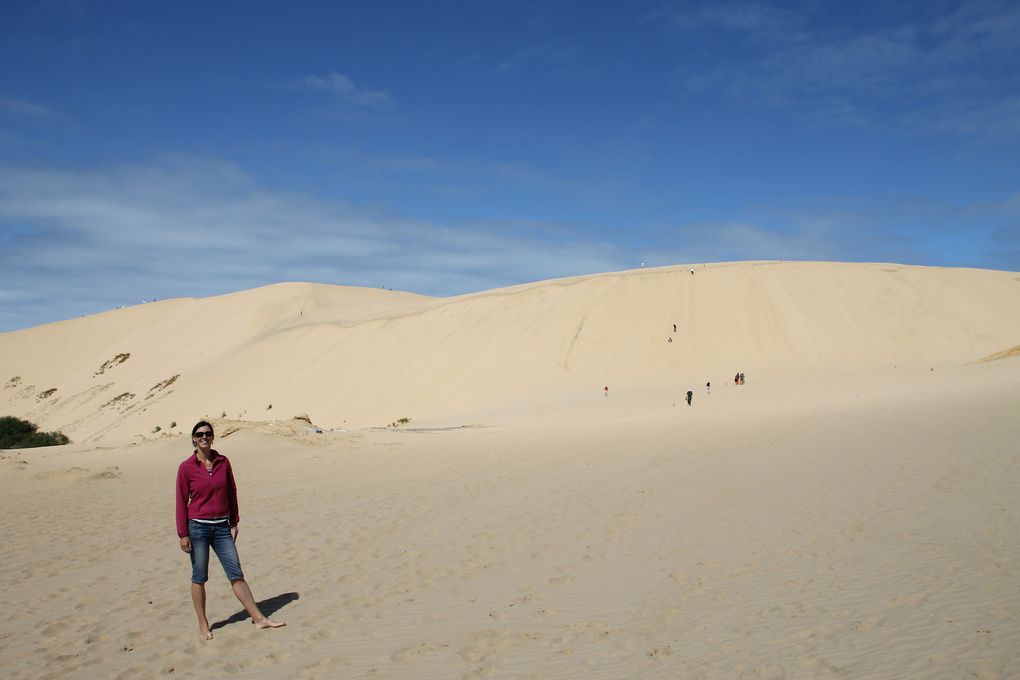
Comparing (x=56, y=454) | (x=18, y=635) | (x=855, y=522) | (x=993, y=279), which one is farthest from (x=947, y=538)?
(x=993, y=279)

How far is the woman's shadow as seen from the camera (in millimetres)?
6258

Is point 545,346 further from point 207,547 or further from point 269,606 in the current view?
point 207,547

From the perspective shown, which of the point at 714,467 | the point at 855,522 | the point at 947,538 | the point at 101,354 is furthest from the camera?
the point at 101,354

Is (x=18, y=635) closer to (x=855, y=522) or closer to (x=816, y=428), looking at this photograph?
(x=855, y=522)

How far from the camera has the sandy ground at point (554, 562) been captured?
5.21 metres

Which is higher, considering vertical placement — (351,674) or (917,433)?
(917,433)

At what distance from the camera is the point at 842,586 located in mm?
6320

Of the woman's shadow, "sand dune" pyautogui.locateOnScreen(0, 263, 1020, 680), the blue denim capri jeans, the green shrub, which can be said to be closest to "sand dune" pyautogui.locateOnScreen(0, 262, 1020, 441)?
"sand dune" pyautogui.locateOnScreen(0, 263, 1020, 680)

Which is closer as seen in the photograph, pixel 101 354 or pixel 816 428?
pixel 816 428

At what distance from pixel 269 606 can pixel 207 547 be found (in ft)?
3.34

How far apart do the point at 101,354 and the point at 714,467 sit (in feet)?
180

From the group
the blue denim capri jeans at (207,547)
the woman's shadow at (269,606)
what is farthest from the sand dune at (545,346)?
the blue denim capri jeans at (207,547)

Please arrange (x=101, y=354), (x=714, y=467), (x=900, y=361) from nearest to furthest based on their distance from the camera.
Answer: (x=714, y=467) < (x=900, y=361) < (x=101, y=354)

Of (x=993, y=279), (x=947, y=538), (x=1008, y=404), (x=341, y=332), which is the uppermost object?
(x=993, y=279)
